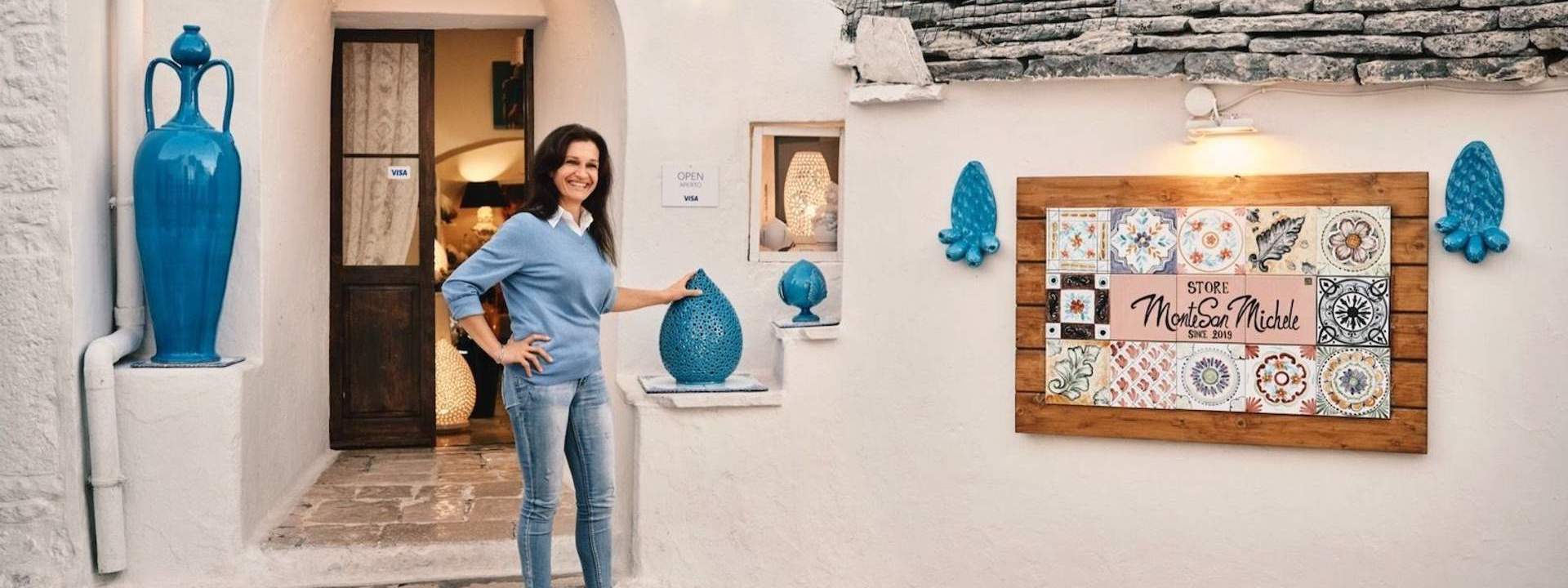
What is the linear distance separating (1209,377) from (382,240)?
419 centimetres

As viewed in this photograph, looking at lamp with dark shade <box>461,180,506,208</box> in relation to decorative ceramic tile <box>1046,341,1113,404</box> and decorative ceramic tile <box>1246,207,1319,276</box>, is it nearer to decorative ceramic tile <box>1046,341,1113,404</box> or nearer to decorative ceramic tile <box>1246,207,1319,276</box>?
decorative ceramic tile <box>1046,341,1113,404</box>

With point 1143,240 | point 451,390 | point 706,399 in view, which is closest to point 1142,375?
point 1143,240

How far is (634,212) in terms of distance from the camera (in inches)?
195

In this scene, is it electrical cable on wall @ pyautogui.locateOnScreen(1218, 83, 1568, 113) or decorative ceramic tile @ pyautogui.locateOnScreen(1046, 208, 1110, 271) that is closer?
electrical cable on wall @ pyautogui.locateOnScreen(1218, 83, 1568, 113)

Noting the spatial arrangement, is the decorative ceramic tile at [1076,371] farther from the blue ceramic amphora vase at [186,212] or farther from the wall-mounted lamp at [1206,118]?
the blue ceramic amphora vase at [186,212]

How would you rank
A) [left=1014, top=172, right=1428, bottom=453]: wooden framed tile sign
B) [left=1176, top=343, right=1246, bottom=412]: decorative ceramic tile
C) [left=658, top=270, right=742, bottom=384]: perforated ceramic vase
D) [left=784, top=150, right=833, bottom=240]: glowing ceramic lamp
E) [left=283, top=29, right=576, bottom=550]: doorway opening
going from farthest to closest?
1. [left=283, top=29, right=576, bottom=550]: doorway opening
2. [left=784, top=150, right=833, bottom=240]: glowing ceramic lamp
3. [left=658, top=270, right=742, bottom=384]: perforated ceramic vase
4. [left=1176, top=343, right=1246, bottom=412]: decorative ceramic tile
5. [left=1014, top=172, right=1428, bottom=453]: wooden framed tile sign

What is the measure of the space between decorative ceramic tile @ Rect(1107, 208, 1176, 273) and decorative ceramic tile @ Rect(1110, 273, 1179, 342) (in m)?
0.03

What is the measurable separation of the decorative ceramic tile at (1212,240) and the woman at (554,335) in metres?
1.90

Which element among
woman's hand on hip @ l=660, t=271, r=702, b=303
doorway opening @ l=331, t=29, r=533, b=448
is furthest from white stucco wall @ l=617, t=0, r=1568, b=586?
doorway opening @ l=331, t=29, r=533, b=448

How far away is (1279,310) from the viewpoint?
4160 millimetres

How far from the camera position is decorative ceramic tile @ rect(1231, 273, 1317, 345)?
4.14 m

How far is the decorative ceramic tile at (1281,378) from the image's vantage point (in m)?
4.14

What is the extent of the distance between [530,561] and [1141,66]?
2.47 meters

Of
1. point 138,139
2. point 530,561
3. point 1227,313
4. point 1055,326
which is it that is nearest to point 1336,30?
point 1227,313
